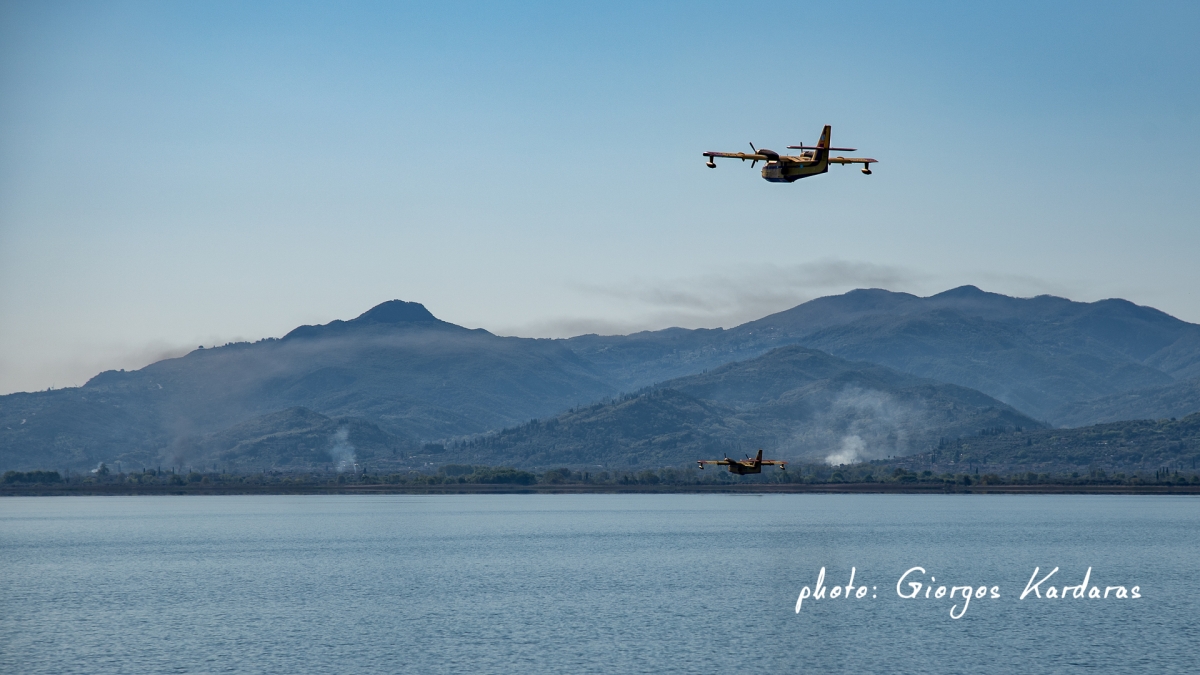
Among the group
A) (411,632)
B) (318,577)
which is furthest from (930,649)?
(318,577)

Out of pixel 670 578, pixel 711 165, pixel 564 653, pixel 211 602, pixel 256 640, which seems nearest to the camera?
pixel 711 165

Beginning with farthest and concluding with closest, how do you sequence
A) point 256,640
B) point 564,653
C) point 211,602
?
point 211,602 < point 256,640 < point 564,653

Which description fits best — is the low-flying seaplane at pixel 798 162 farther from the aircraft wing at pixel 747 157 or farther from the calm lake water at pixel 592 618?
the calm lake water at pixel 592 618

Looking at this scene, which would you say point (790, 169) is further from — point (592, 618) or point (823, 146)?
point (592, 618)

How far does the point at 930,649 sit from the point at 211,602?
80595mm

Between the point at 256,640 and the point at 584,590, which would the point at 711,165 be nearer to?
the point at 256,640

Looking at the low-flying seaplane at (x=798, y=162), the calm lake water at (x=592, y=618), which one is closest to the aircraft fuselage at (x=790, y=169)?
the low-flying seaplane at (x=798, y=162)

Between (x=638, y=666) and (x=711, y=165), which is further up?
(x=711, y=165)

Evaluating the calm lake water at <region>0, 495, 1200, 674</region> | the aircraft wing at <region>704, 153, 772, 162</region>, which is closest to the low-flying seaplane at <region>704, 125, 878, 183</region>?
the aircraft wing at <region>704, 153, 772, 162</region>

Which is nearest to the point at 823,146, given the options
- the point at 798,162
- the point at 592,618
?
the point at 798,162

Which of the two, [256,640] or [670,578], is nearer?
[256,640]

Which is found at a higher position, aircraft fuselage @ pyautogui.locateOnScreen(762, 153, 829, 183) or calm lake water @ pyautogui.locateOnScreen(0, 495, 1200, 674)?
aircraft fuselage @ pyautogui.locateOnScreen(762, 153, 829, 183)

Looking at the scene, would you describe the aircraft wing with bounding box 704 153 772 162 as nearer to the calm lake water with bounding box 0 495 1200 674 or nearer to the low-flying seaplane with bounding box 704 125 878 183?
the low-flying seaplane with bounding box 704 125 878 183

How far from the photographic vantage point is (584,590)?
146750 millimetres
